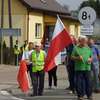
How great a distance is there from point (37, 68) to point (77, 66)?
228 cm

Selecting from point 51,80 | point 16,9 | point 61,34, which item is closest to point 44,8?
point 16,9

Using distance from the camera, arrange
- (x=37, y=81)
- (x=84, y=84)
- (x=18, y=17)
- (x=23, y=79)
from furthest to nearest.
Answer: (x=18, y=17)
(x=23, y=79)
(x=37, y=81)
(x=84, y=84)

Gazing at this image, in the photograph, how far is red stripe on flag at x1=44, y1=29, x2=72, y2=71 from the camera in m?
17.3

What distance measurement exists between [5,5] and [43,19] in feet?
13.3

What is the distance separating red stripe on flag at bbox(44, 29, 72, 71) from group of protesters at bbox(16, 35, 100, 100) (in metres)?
0.34

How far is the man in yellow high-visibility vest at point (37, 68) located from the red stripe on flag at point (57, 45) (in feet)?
2.46

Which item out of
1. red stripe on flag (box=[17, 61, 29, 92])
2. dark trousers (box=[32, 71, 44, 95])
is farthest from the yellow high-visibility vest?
red stripe on flag (box=[17, 61, 29, 92])

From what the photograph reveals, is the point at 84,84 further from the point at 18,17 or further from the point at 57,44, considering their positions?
the point at 18,17

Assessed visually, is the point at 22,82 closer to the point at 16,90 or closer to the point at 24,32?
the point at 16,90

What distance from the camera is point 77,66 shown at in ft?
53.8

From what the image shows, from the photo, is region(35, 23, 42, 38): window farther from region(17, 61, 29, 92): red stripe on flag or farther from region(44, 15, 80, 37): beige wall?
region(17, 61, 29, 92): red stripe on flag

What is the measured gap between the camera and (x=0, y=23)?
43.6 metres

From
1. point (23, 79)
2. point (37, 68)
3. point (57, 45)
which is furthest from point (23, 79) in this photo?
point (57, 45)

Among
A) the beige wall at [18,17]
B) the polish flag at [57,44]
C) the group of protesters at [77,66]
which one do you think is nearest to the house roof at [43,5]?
the beige wall at [18,17]
